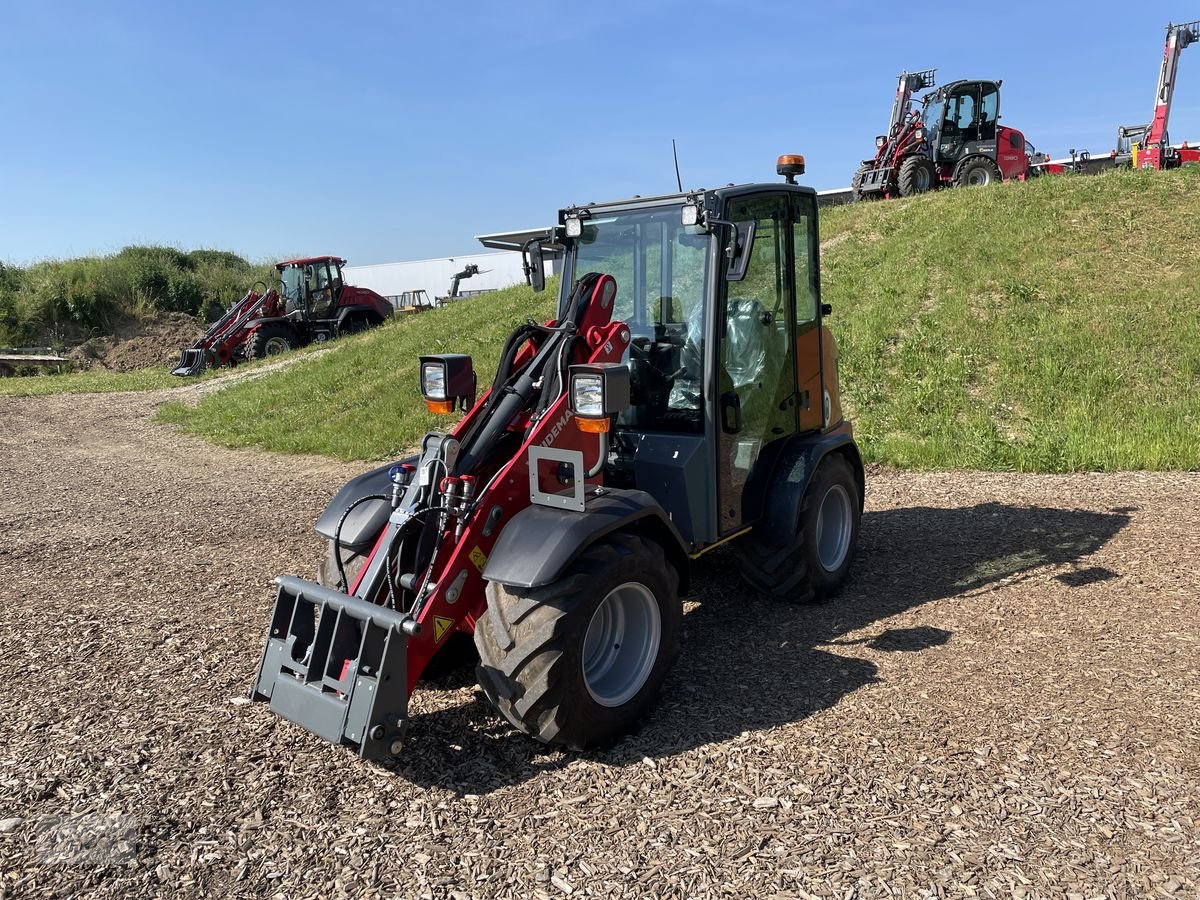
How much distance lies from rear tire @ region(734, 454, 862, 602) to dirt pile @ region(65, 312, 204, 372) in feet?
87.6

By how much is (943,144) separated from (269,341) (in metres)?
17.3

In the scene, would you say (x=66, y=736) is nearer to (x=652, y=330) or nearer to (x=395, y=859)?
(x=395, y=859)

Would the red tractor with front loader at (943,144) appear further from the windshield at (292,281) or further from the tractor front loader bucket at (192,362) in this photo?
the tractor front loader bucket at (192,362)

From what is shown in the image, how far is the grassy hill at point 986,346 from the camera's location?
32.0 feet

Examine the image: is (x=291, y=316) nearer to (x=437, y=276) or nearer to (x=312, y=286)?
(x=312, y=286)

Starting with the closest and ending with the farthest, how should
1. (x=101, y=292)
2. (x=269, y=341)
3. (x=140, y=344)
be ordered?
(x=269, y=341) < (x=140, y=344) < (x=101, y=292)

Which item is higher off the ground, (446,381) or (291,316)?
(291,316)

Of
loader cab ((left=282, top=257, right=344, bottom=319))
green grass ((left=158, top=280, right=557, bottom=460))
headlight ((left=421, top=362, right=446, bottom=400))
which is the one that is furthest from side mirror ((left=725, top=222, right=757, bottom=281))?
loader cab ((left=282, top=257, right=344, bottom=319))

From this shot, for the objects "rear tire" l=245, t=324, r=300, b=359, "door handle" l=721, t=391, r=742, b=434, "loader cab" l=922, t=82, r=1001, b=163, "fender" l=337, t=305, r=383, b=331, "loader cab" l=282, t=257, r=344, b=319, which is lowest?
"door handle" l=721, t=391, r=742, b=434

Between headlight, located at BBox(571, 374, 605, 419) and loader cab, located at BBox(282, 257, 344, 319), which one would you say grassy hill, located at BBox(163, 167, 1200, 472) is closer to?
headlight, located at BBox(571, 374, 605, 419)

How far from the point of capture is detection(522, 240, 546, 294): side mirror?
529cm

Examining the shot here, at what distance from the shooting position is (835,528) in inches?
232

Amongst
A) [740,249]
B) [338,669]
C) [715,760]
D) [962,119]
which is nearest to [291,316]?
[962,119]

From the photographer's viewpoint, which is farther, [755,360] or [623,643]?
[755,360]
